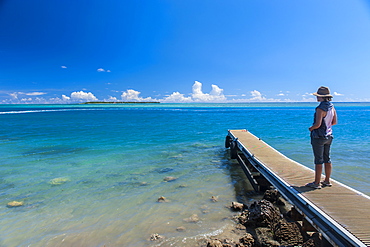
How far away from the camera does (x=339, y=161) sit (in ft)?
33.8

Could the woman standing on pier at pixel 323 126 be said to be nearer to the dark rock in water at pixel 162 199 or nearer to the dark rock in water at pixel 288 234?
the dark rock in water at pixel 288 234

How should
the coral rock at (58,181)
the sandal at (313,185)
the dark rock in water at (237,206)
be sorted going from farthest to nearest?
the coral rock at (58,181)
the dark rock in water at (237,206)
the sandal at (313,185)

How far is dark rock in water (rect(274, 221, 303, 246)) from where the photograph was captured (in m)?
4.36

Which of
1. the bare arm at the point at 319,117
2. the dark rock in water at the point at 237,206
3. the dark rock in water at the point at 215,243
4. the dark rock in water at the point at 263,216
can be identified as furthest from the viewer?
the dark rock in water at the point at 237,206

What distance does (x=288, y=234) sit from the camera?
445cm

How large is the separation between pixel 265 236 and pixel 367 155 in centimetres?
1035

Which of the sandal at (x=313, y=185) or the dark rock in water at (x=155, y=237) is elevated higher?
the sandal at (x=313, y=185)

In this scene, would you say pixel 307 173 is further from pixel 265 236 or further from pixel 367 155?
pixel 367 155

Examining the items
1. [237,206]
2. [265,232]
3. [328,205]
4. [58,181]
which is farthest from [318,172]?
[58,181]

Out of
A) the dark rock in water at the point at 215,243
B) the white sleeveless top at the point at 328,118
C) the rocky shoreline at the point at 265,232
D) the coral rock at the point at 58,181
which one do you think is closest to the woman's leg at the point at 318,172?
the white sleeveless top at the point at 328,118

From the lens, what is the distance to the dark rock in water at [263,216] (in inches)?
195

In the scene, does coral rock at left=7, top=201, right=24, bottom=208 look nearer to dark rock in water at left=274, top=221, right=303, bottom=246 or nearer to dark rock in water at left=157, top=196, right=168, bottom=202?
dark rock in water at left=157, top=196, right=168, bottom=202

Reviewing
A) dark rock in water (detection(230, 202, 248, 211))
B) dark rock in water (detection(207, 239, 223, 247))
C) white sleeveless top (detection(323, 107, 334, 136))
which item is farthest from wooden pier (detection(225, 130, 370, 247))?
dark rock in water (detection(207, 239, 223, 247))

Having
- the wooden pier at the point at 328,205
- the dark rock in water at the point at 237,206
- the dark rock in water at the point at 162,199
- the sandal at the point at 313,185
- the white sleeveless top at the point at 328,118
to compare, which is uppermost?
the white sleeveless top at the point at 328,118
